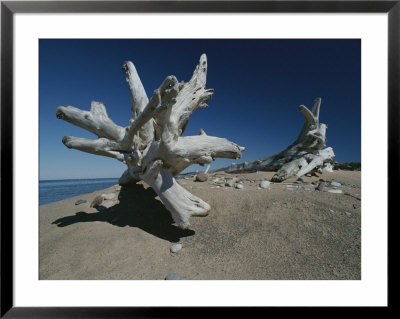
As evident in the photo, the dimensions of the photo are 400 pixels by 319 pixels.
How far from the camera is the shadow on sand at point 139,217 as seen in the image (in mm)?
2271

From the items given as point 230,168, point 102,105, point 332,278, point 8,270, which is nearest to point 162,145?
point 102,105

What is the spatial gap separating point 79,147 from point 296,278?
3014mm

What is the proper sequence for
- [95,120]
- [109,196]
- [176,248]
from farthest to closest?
[109,196]
[95,120]
[176,248]

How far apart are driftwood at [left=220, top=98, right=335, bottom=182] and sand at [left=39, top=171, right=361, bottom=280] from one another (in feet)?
8.06

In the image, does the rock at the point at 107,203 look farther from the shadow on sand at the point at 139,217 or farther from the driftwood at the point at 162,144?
the driftwood at the point at 162,144

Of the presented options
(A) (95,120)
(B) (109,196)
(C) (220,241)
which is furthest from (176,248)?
(B) (109,196)

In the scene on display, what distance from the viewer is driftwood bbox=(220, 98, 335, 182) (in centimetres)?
525

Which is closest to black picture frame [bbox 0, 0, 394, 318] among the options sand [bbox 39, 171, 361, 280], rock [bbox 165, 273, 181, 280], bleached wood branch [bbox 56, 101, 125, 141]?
sand [bbox 39, 171, 361, 280]

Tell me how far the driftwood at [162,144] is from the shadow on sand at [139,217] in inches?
11.2

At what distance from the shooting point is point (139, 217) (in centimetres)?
261

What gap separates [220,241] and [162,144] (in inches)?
56.4

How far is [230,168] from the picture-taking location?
690 cm

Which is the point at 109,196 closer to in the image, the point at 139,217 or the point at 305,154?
the point at 139,217

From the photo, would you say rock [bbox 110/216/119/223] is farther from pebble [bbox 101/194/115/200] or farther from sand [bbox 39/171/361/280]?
pebble [bbox 101/194/115/200]
